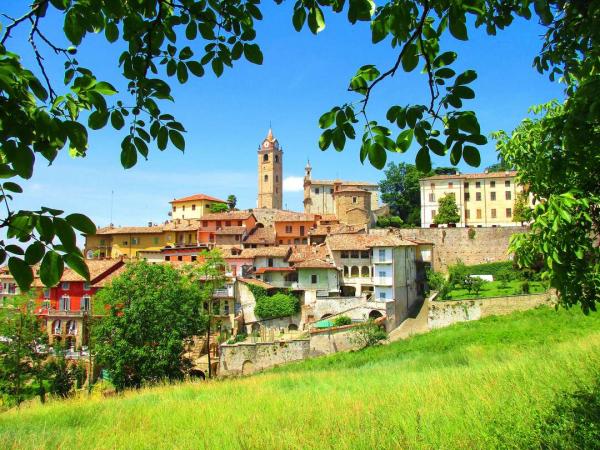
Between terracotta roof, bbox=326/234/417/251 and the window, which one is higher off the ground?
terracotta roof, bbox=326/234/417/251

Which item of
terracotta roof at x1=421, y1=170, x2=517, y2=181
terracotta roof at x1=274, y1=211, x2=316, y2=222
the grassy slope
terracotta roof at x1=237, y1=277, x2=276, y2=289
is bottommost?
the grassy slope

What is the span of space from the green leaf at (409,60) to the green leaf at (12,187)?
2.06 m

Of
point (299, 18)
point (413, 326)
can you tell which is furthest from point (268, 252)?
point (299, 18)

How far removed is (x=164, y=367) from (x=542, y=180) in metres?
22.1

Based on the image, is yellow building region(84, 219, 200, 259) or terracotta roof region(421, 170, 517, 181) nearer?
yellow building region(84, 219, 200, 259)

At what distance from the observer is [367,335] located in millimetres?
28156

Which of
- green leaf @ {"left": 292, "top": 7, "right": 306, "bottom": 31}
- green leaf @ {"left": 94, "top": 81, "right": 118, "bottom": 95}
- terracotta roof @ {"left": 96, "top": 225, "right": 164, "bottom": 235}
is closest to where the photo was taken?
green leaf @ {"left": 94, "top": 81, "right": 118, "bottom": 95}

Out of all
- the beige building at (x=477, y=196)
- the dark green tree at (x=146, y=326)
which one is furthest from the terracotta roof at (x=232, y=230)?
the beige building at (x=477, y=196)

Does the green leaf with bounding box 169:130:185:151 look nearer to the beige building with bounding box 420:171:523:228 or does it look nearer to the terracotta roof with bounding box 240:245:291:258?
the terracotta roof with bounding box 240:245:291:258

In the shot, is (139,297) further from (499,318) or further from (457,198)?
(457,198)

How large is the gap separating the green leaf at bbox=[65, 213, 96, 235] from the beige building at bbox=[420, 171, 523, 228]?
57.7 meters

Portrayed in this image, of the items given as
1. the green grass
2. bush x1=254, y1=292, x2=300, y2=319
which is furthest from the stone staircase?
bush x1=254, y1=292, x2=300, y2=319

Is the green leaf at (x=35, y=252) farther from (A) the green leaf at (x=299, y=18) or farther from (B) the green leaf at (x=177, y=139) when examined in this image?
(A) the green leaf at (x=299, y=18)

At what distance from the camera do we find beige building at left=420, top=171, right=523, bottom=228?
5662 centimetres
